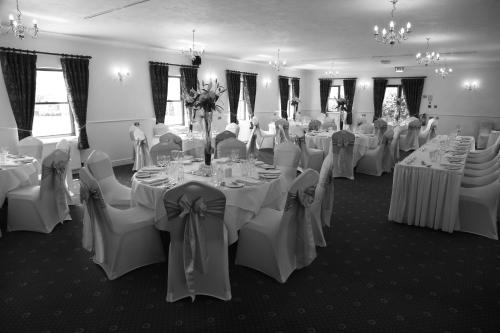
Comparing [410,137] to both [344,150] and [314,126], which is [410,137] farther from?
[344,150]

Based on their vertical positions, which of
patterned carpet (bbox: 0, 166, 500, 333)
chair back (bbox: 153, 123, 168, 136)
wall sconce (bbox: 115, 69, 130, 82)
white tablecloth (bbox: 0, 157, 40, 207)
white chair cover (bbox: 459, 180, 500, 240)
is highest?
wall sconce (bbox: 115, 69, 130, 82)

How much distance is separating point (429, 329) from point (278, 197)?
1.94 m

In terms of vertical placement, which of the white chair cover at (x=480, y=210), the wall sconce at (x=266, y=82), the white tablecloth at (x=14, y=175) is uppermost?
the wall sconce at (x=266, y=82)

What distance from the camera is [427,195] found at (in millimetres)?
4637

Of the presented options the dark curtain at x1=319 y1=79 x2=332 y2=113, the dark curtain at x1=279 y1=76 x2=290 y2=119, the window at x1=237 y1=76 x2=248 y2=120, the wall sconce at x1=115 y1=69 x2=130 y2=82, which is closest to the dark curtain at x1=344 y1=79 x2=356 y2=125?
the dark curtain at x1=319 y1=79 x2=332 y2=113

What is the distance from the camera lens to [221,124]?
12.3 metres

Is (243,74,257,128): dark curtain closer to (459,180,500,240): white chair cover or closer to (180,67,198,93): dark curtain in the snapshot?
(180,67,198,93): dark curtain

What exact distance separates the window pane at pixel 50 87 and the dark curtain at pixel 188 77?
137 inches

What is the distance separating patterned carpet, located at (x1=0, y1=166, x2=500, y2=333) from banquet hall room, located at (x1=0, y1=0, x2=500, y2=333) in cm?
2

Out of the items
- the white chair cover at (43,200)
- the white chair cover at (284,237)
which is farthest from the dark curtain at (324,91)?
the white chair cover at (284,237)

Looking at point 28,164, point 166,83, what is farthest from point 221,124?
point 28,164

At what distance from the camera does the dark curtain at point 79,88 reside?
7.65 m

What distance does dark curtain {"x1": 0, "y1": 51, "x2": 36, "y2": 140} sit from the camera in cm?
668

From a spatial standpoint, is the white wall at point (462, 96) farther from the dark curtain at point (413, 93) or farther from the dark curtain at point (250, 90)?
the dark curtain at point (250, 90)
